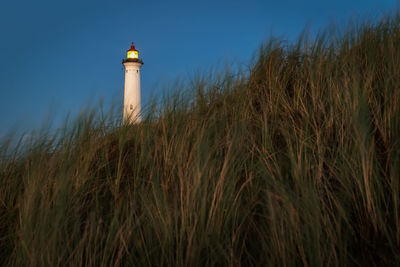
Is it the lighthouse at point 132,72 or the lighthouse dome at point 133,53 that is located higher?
the lighthouse dome at point 133,53

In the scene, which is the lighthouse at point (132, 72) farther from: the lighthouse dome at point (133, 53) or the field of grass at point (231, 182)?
the field of grass at point (231, 182)

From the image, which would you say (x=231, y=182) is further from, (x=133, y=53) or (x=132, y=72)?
(x=133, y=53)

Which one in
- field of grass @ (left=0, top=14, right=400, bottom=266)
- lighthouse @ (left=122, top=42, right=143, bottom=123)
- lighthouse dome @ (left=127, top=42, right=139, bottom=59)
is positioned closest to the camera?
field of grass @ (left=0, top=14, right=400, bottom=266)

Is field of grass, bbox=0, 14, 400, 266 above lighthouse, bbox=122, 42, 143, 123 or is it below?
below

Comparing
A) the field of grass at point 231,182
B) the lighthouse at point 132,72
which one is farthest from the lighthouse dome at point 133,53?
the field of grass at point 231,182

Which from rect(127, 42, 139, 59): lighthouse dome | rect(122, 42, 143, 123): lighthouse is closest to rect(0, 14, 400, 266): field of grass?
rect(122, 42, 143, 123): lighthouse

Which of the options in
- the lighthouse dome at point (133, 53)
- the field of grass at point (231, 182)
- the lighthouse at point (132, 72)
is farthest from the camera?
the lighthouse dome at point (133, 53)

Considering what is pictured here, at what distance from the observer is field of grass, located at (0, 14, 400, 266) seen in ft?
4.60

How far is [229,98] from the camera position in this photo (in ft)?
8.43

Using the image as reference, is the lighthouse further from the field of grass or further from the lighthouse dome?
the field of grass

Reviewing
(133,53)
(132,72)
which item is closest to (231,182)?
(132,72)

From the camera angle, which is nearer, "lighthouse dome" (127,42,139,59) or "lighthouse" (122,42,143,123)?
"lighthouse" (122,42,143,123)

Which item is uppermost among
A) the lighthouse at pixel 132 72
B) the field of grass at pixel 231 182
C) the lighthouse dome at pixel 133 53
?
the lighthouse dome at pixel 133 53

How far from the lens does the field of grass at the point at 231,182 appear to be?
140 centimetres
